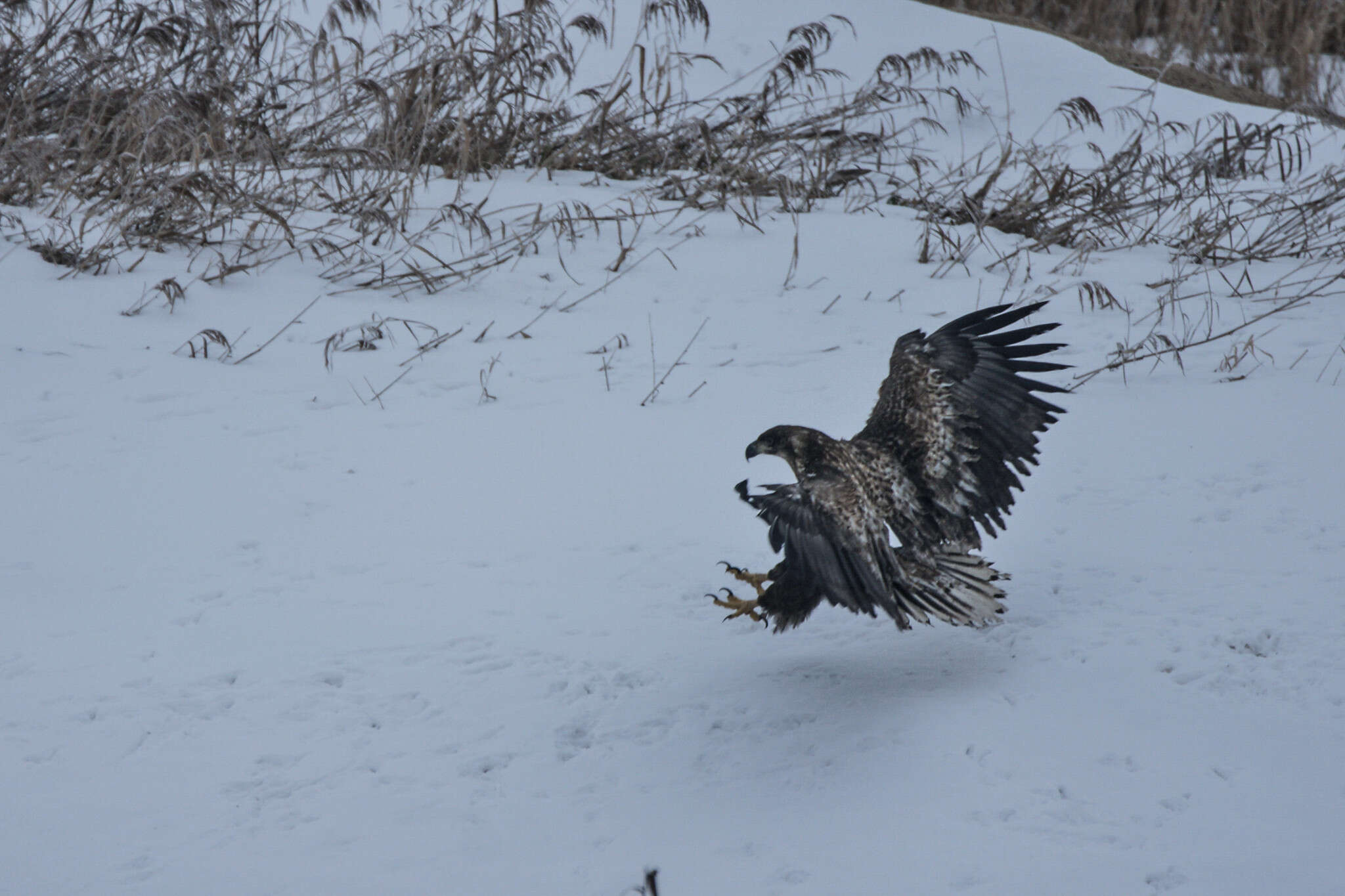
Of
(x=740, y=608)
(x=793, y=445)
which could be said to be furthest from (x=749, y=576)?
(x=793, y=445)

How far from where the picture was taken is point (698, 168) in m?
6.57

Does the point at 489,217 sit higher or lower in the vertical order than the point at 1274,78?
lower

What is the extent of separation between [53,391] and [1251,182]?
722cm

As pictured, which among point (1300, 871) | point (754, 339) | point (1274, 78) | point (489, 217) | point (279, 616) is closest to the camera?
point (1300, 871)

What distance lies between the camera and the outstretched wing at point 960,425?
9.43 ft

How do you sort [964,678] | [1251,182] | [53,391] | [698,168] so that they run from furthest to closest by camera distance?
1. [1251,182]
2. [698,168]
3. [53,391]
4. [964,678]

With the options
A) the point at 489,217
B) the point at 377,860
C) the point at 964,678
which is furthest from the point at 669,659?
the point at 489,217

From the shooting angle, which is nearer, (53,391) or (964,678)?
(964,678)

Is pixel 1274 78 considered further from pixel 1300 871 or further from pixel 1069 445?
pixel 1300 871

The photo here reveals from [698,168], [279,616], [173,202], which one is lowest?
[279,616]

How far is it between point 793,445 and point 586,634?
30.0 inches

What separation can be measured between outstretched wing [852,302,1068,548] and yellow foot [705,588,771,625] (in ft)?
1.53

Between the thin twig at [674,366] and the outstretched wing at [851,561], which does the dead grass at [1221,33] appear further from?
the outstretched wing at [851,561]

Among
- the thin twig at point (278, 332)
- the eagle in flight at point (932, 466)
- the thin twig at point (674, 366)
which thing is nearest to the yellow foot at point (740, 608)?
the eagle in flight at point (932, 466)
